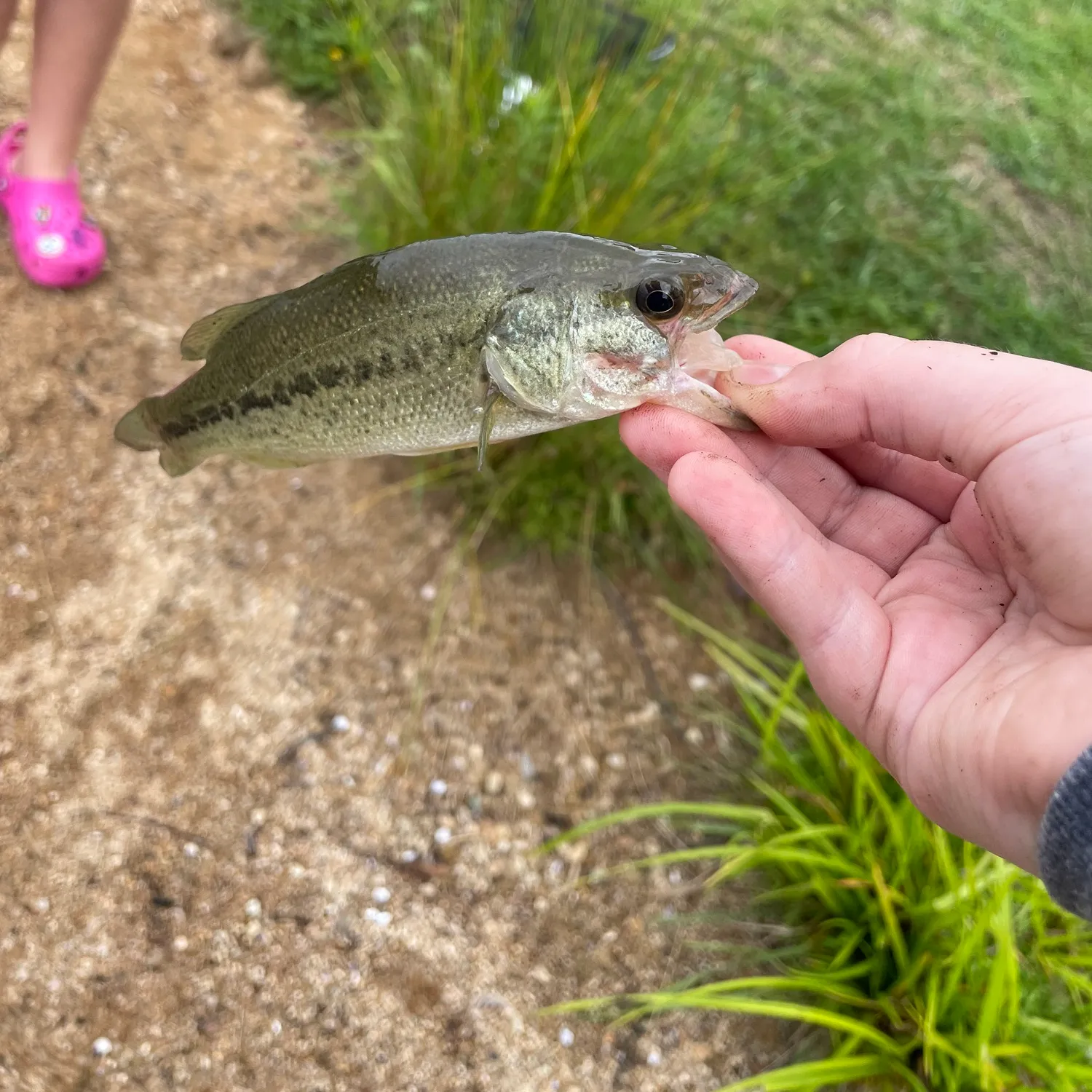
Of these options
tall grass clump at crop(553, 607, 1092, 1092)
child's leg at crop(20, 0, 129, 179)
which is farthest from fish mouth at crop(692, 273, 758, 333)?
child's leg at crop(20, 0, 129, 179)

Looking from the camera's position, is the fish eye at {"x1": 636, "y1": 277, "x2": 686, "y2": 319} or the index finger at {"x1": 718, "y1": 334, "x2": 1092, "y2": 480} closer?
the index finger at {"x1": 718, "y1": 334, "x2": 1092, "y2": 480}

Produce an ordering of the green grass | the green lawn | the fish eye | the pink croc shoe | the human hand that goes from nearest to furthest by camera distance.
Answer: the human hand
the fish eye
the green lawn
the green grass
the pink croc shoe

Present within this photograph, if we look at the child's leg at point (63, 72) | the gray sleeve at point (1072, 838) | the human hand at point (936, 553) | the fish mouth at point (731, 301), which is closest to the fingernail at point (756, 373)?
the human hand at point (936, 553)

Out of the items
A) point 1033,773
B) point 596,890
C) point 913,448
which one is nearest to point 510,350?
point 913,448

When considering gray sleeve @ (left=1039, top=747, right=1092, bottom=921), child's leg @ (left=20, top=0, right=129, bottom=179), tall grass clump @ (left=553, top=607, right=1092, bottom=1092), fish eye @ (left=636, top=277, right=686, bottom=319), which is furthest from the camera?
child's leg @ (left=20, top=0, right=129, bottom=179)

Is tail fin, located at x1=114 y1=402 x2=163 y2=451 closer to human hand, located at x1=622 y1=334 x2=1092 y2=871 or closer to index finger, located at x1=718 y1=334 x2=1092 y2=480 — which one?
human hand, located at x1=622 y1=334 x2=1092 y2=871

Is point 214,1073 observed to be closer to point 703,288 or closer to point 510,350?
point 510,350

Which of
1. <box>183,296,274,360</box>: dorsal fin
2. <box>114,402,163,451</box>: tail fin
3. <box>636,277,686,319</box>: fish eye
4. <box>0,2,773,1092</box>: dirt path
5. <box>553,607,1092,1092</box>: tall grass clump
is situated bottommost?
<box>0,2,773,1092</box>: dirt path
